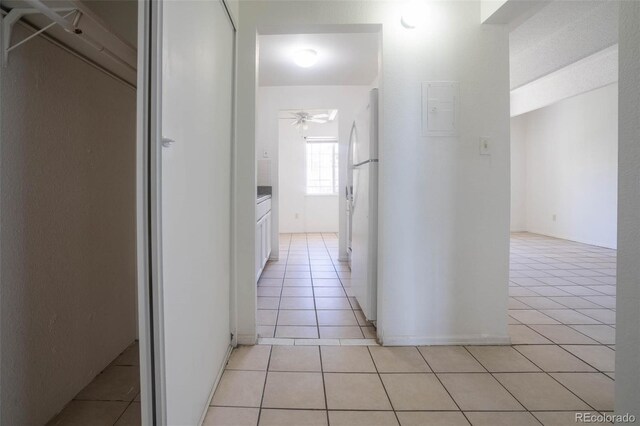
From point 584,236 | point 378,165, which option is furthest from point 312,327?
point 584,236

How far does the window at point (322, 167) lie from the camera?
7262 millimetres

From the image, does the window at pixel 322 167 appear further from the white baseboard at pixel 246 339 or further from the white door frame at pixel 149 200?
the white door frame at pixel 149 200

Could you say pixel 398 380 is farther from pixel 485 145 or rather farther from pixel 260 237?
pixel 260 237

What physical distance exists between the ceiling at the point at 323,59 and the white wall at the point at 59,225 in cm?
177

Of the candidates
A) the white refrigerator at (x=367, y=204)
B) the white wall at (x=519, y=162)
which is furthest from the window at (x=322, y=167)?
the white refrigerator at (x=367, y=204)

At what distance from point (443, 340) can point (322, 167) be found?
18.6ft

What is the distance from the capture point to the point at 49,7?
3.44 ft

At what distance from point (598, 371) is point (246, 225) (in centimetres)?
209

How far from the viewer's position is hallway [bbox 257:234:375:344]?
7.11ft

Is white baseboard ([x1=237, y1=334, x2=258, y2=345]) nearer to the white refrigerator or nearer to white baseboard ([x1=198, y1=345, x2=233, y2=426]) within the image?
white baseboard ([x1=198, y1=345, x2=233, y2=426])

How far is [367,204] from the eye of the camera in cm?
220

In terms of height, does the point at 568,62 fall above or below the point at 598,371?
above

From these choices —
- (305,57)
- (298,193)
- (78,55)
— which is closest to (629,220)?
(78,55)

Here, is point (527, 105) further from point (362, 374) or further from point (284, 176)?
point (362, 374)
